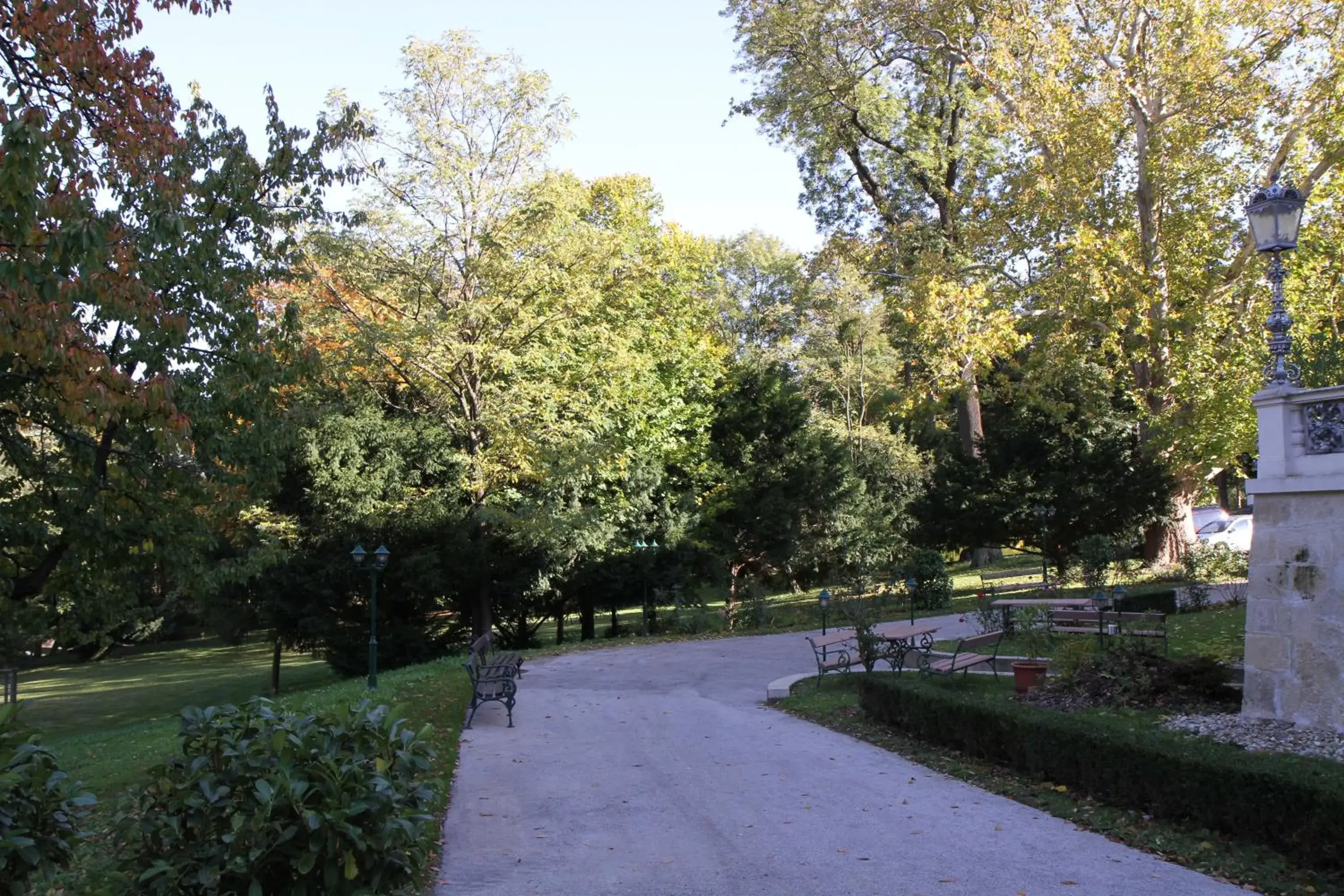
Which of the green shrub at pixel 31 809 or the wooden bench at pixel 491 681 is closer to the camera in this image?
the green shrub at pixel 31 809

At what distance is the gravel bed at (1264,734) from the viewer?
315 inches

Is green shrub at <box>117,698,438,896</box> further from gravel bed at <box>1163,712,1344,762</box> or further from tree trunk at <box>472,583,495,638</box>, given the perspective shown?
tree trunk at <box>472,583,495,638</box>

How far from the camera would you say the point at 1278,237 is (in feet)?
32.2

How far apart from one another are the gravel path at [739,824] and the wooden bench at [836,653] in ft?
7.82

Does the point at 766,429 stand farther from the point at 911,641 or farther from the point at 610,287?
the point at 911,641

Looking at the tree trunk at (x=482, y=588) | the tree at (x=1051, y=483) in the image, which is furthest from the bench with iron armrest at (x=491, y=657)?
the tree at (x=1051, y=483)

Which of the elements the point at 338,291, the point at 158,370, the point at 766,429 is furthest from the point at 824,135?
the point at 158,370

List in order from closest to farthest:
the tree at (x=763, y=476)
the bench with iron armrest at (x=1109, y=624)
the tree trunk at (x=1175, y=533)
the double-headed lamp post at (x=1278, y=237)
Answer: the double-headed lamp post at (x=1278, y=237) → the bench with iron armrest at (x=1109, y=624) → the tree trunk at (x=1175, y=533) → the tree at (x=763, y=476)

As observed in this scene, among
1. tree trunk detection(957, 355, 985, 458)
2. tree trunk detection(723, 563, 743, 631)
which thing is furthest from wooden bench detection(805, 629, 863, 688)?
tree trunk detection(957, 355, 985, 458)

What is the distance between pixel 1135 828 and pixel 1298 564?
344cm

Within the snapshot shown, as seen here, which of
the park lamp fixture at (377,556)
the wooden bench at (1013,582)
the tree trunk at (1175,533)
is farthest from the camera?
the wooden bench at (1013,582)

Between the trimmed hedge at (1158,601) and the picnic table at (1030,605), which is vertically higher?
the picnic table at (1030,605)

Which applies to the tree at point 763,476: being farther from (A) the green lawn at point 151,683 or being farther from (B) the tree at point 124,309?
(B) the tree at point 124,309

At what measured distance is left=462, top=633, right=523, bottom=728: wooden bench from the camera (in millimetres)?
12266
